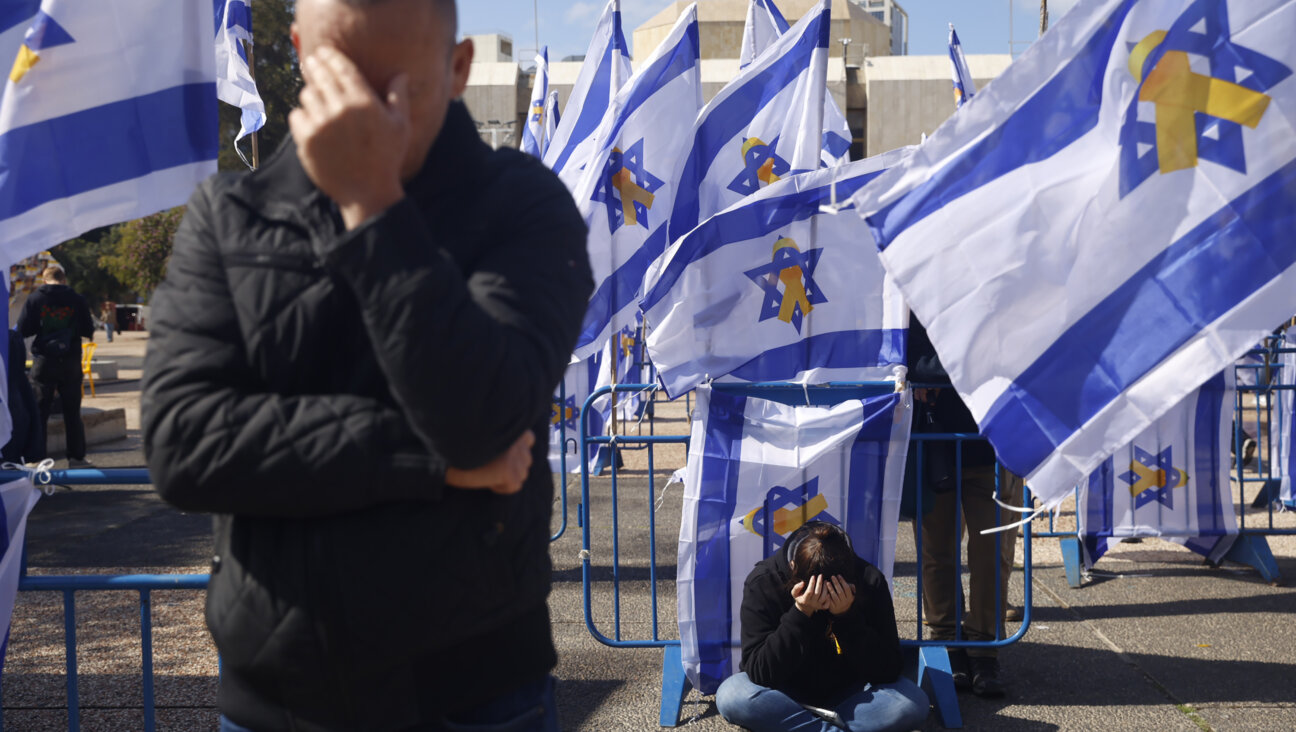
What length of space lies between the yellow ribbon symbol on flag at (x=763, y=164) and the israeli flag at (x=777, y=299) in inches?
41.7

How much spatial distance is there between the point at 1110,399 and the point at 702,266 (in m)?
2.07

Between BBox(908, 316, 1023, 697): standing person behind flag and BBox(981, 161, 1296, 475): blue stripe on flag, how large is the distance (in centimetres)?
146

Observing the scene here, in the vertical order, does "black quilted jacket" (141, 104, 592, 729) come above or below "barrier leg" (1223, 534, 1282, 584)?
above

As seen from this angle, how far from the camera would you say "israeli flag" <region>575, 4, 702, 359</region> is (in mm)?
6719

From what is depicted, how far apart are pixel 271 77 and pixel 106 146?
89.8 feet

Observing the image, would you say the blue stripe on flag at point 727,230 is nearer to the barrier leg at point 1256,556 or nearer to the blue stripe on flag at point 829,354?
the blue stripe on flag at point 829,354

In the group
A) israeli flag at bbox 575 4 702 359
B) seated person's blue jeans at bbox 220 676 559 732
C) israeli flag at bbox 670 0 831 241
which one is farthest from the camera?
israeli flag at bbox 575 4 702 359

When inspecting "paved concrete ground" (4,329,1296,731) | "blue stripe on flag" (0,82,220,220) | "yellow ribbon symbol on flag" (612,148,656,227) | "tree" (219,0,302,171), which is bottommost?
"paved concrete ground" (4,329,1296,731)

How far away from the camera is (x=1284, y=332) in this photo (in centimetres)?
971

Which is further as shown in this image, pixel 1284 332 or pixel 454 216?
pixel 1284 332

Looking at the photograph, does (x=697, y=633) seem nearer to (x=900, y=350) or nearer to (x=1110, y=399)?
(x=900, y=350)

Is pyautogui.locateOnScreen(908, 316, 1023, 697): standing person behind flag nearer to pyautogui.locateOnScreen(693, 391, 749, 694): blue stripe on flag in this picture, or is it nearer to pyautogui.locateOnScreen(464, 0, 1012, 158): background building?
pyautogui.locateOnScreen(693, 391, 749, 694): blue stripe on flag

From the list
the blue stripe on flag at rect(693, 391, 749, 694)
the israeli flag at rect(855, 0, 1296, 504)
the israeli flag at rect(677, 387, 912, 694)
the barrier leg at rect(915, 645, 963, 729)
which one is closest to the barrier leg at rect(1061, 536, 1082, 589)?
the barrier leg at rect(915, 645, 963, 729)

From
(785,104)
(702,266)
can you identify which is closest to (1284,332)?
(785,104)
